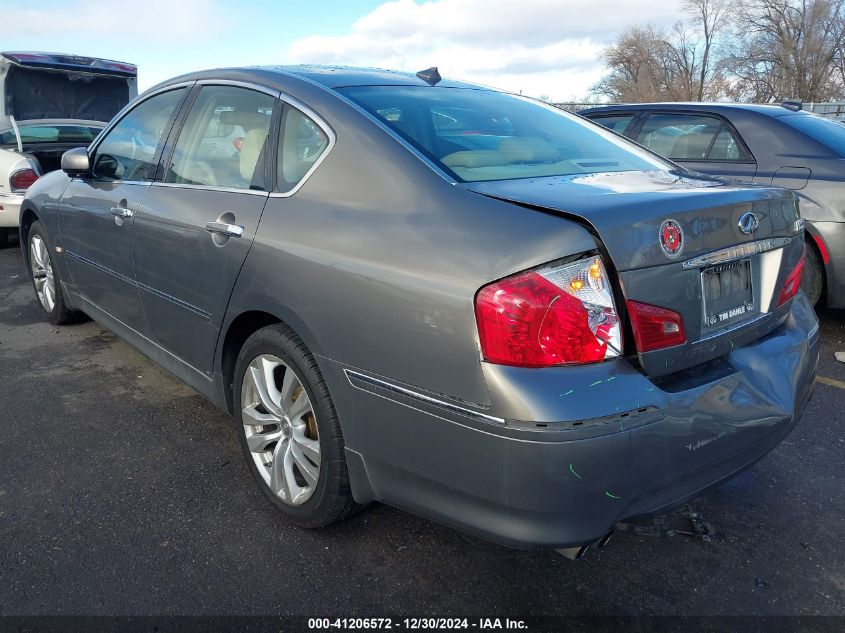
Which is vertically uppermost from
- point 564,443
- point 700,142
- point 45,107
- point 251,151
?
point 45,107

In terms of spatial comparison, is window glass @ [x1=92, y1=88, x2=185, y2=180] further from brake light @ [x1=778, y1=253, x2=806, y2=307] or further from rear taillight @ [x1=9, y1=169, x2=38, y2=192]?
rear taillight @ [x1=9, y1=169, x2=38, y2=192]

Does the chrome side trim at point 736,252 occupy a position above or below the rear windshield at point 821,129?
below

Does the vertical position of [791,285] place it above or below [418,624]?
above

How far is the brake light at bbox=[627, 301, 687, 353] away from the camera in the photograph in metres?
1.91

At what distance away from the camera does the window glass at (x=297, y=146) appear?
2563mm

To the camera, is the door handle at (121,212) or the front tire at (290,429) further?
the door handle at (121,212)

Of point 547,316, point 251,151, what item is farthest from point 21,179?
point 547,316

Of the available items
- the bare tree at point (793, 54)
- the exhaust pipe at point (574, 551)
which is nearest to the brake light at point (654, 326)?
the exhaust pipe at point (574, 551)

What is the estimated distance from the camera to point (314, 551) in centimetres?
253

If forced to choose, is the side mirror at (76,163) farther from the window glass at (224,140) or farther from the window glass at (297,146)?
the window glass at (297,146)

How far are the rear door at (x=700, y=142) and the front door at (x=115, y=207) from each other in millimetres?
4045

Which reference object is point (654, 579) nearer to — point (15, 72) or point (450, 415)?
point (450, 415)

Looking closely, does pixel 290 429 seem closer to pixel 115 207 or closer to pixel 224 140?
pixel 224 140

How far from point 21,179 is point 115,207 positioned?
482 centimetres
